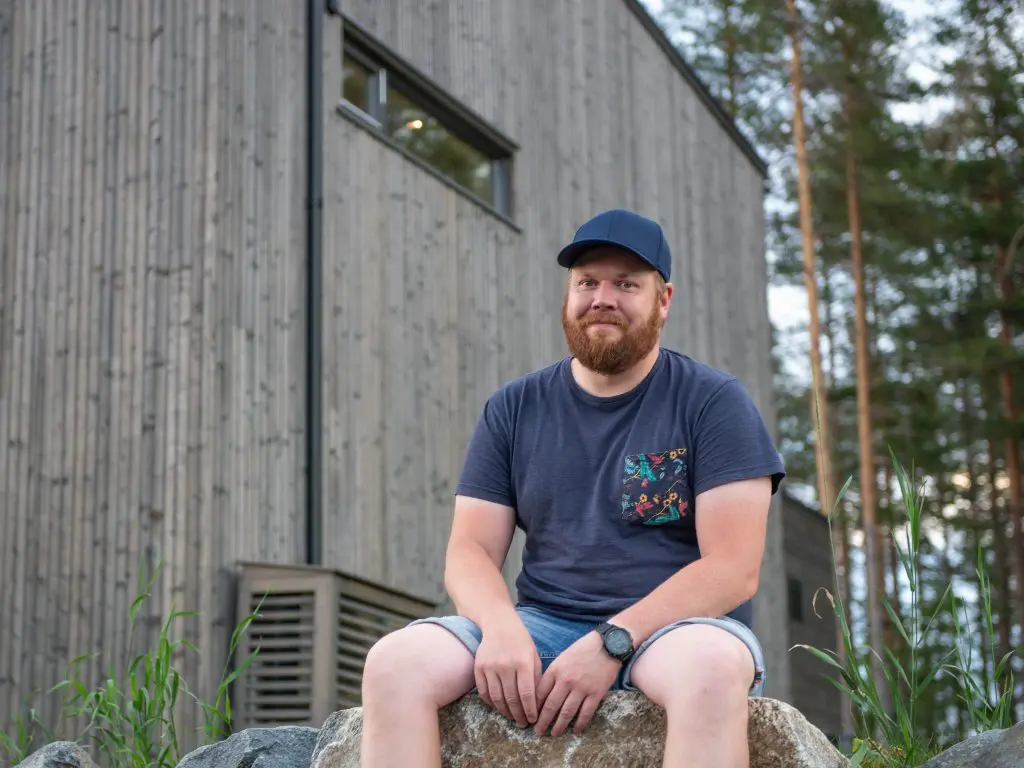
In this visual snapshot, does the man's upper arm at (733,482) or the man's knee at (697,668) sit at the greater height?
the man's upper arm at (733,482)

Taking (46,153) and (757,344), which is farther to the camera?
(757,344)

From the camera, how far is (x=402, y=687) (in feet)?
8.71

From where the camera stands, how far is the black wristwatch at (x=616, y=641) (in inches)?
106

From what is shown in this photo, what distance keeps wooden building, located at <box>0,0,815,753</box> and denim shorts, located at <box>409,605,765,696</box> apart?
3.97m

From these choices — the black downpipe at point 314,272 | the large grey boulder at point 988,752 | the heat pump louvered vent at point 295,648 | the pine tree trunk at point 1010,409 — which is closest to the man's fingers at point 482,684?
the large grey boulder at point 988,752

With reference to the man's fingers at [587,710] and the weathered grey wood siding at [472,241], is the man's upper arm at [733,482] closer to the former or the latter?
the man's fingers at [587,710]

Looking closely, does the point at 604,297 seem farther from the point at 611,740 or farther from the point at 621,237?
the point at 611,740

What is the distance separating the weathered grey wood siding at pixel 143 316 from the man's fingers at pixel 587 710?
15.2 feet

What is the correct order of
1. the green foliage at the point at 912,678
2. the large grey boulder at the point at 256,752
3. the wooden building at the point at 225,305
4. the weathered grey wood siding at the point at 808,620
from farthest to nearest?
the weathered grey wood siding at the point at 808,620, the wooden building at the point at 225,305, the large grey boulder at the point at 256,752, the green foliage at the point at 912,678

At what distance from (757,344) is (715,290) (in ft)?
3.75

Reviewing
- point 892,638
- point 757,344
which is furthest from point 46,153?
point 892,638

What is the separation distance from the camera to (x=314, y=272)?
813 cm

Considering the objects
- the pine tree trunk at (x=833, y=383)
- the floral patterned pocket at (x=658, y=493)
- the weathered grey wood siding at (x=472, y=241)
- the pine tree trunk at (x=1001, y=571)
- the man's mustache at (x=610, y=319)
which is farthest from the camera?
the pine tree trunk at (x=833, y=383)

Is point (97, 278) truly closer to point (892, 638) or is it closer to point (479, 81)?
point (479, 81)
